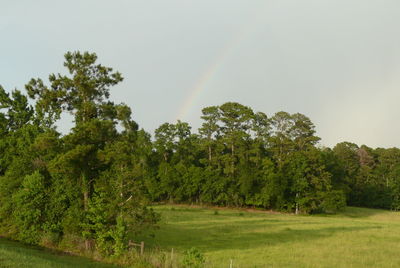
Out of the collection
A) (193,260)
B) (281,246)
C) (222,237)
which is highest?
(193,260)

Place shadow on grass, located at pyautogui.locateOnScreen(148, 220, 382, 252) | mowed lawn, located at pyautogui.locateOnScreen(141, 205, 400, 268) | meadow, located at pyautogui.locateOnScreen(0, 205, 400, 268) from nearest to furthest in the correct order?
1. meadow, located at pyautogui.locateOnScreen(0, 205, 400, 268)
2. mowed lawn, located at pyautogui.locateOnScreen(141, 205, 400, 268)
3. shadow on grass, located at pyautogui.locateOnScreen(148, 220, 382, 252)

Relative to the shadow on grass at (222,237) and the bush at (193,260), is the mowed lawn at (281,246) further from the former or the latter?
the bush at (193,260)

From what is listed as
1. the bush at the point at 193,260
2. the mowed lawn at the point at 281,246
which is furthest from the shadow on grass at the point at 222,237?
the bush at the point at 193,260

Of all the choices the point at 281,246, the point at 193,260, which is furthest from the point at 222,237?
the point at 193,260

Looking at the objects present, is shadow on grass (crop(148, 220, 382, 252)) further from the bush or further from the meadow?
the bush

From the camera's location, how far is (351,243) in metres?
28.6

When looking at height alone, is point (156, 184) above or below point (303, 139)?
below

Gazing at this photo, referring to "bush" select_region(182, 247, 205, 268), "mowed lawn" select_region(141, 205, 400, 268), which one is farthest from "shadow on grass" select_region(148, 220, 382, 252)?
"bush" select_region(182, 247, 205, 268)

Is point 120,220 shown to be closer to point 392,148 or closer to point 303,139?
point 303,139

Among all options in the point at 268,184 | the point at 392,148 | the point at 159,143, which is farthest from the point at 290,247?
the point at 392,148

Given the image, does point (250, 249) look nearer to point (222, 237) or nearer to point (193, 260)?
point (222, 237)

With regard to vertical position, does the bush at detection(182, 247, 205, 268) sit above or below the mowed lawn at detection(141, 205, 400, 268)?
above

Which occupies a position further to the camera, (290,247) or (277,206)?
(277,206)

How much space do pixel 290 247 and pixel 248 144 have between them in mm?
54471
